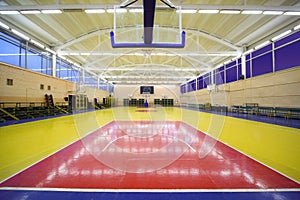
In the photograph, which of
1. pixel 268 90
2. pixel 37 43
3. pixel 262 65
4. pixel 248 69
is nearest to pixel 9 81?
pixel 37 43

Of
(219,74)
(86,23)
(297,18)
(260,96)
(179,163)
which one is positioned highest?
(86,23)

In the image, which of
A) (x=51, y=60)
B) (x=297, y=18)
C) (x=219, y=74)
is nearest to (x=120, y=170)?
(x=297, y=18)

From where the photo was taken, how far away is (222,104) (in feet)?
58.2

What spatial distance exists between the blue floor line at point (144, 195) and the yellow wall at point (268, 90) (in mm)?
10085

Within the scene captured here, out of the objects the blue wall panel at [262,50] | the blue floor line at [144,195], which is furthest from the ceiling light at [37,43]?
the blue wall panel at [262,50]

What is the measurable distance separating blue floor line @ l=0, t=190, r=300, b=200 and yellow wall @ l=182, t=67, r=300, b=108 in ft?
33.1

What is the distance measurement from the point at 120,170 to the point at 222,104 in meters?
17.3

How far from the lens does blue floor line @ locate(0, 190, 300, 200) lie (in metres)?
2.07

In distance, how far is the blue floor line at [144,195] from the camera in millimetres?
2072

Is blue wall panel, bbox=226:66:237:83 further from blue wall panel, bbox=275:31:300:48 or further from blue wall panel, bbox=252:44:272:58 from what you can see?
blue wall panel, bbox=275:31:300:48

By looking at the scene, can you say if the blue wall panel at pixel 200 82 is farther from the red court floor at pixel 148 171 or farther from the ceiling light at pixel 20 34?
the red court floor at pixel 148 171

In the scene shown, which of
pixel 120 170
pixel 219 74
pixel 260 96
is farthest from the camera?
pixel 219 74

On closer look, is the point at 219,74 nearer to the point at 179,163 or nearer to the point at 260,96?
the point at 260,96

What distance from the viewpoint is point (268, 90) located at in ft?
37.8
